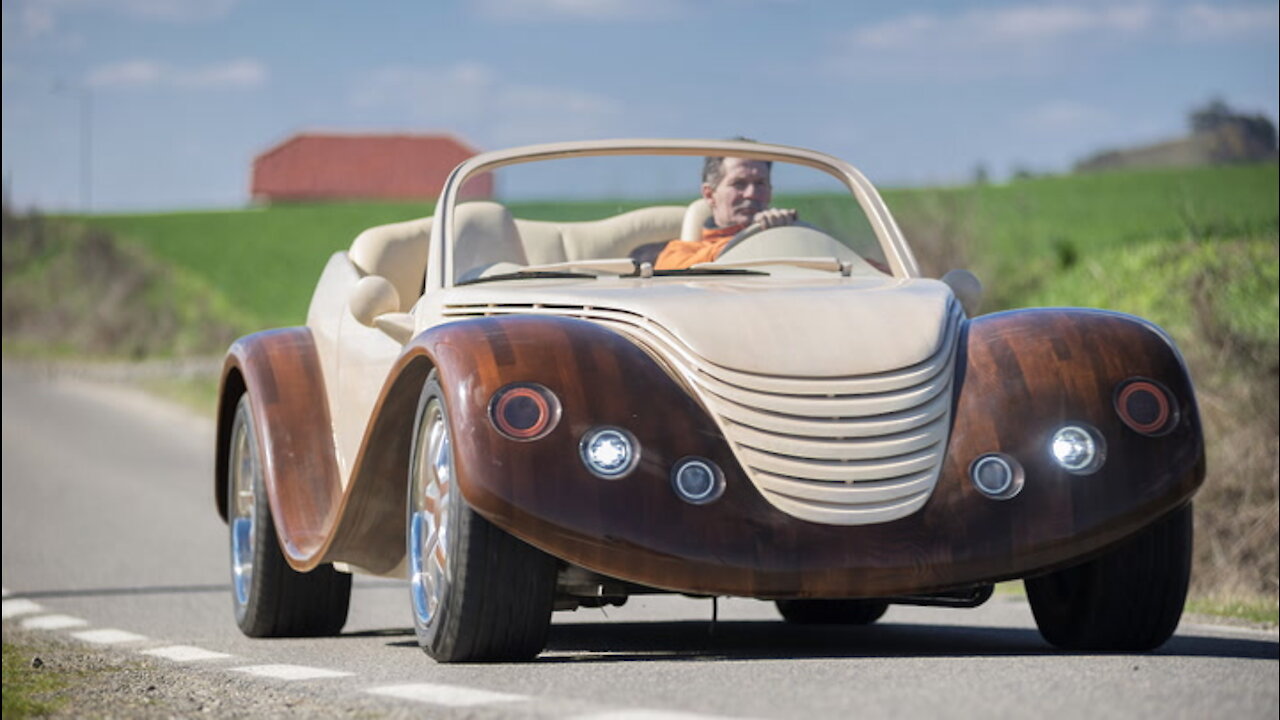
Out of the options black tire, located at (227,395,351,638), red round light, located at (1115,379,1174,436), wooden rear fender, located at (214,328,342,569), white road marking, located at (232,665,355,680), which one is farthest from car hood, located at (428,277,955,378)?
black tire, located at (227,395,351,638)

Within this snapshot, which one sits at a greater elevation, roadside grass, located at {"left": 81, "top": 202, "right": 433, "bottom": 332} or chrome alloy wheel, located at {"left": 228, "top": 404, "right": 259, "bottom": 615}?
chrome alloy wheel, located at {"left": 228, "top": 404, "right": 259, "bottom": 615}

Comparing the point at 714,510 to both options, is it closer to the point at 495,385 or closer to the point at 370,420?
the point at 495,385

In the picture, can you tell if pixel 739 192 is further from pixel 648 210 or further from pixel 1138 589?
pixel 1138 589

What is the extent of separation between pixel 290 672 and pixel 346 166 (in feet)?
16.6

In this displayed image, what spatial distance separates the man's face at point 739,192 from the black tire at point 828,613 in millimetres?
1908

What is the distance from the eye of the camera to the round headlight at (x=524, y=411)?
5.96 m

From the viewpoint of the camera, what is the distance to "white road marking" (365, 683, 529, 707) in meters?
5.11

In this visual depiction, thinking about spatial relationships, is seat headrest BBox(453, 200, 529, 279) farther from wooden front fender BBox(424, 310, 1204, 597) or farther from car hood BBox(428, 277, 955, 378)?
wooden front fender BBox(424, 310, 1204, 597)

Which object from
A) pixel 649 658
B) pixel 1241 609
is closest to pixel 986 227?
pixel 1241 609

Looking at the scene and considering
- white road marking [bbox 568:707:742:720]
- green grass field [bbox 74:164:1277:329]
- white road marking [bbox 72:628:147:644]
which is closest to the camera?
white road marking [bbox 568:707:742:720]

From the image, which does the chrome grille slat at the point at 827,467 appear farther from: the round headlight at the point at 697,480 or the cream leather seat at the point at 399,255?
the cream leather seat at the point at 399,255

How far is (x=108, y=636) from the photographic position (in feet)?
28.5

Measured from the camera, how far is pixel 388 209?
8050 cm

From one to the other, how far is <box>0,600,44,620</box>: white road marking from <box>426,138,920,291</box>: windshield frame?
3.31 meters
